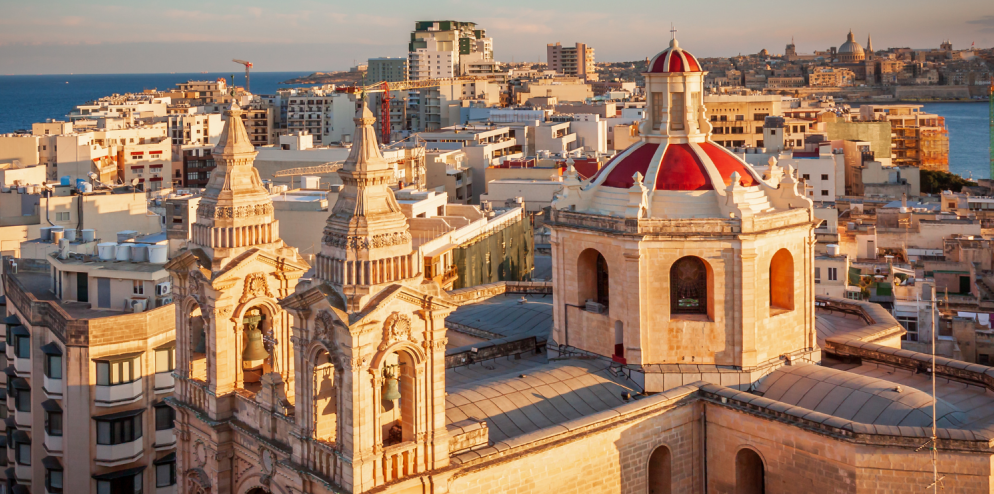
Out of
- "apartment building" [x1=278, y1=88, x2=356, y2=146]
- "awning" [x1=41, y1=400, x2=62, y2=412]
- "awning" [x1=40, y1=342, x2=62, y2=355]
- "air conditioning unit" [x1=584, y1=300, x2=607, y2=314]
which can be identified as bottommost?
"awning" [x1=41, y1=400, x2=62, y2=412]

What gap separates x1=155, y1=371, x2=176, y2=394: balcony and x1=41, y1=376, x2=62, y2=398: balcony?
3.11 meters

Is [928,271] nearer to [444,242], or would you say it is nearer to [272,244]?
[444,242]

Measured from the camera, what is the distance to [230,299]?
24922 millimetres

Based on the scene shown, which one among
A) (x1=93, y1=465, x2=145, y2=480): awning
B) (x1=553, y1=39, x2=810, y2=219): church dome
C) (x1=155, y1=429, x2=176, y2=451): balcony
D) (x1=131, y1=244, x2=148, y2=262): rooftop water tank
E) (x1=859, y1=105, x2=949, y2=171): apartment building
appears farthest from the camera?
(x1=859, y1=105, x2=949, y2=171): apartment building

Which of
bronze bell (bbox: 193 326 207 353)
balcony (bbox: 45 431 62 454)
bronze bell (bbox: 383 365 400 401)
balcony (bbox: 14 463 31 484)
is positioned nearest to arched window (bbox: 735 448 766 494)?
bronze bell (bbox: 383 365 400 401)

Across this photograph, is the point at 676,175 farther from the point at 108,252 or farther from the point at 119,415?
the point at 108,252

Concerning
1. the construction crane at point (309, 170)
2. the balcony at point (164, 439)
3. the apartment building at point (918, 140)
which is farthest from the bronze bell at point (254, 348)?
the apartment building at point (918, 140)

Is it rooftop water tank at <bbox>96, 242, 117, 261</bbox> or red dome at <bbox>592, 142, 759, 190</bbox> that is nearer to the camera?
red dome at <bbox>592, 142, 759, 190</bbox>

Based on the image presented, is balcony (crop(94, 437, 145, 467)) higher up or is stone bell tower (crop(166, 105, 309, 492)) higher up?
stone bell tower (crop(166, 105, 309, 492))

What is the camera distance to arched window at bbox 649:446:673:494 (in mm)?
26328

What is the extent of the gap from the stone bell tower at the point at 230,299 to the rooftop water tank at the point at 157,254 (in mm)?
15394

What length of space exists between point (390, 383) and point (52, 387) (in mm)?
20203

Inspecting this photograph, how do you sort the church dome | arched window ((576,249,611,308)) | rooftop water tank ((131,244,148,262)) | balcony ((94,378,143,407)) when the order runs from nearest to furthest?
the church dome < arched window ((576,249,611,308)) < balcony ((94,378,143,407)) < rooftop water tank ((131,244,148,262))

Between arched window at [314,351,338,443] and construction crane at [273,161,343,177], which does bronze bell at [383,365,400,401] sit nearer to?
arched window at [314,351,338,443]
